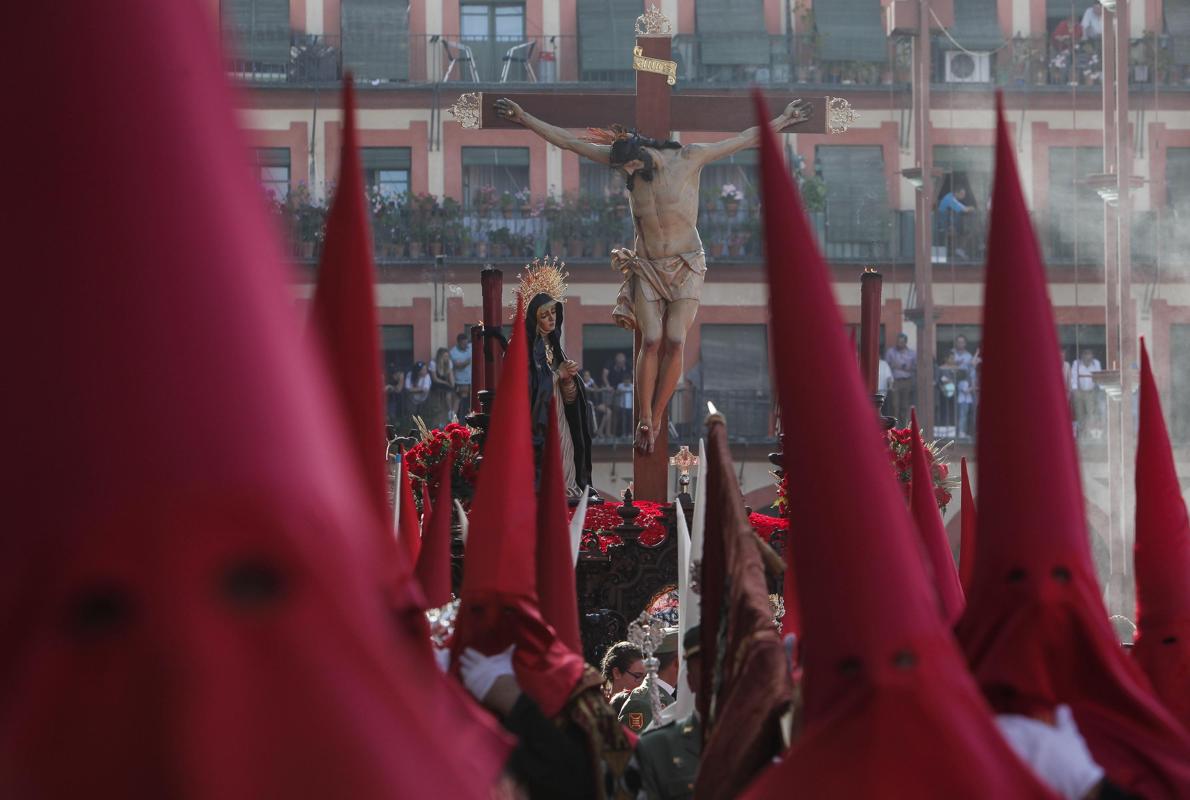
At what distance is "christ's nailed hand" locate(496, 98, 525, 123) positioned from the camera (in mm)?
11359

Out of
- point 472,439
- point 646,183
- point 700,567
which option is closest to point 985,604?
point 700,567

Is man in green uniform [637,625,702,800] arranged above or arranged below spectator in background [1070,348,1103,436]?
above

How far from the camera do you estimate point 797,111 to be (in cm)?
1145

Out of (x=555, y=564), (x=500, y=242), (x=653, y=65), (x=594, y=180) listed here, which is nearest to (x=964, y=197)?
(x=594, y=180)

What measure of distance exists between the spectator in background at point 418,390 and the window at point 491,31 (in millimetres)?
6011

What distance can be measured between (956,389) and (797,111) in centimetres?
1643

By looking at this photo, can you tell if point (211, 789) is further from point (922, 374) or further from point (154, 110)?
point (922, 374)

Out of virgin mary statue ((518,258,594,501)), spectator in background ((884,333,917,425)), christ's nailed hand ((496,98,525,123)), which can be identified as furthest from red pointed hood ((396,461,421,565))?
spectator in background ((884,333,917,425))

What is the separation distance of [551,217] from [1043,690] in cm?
2713

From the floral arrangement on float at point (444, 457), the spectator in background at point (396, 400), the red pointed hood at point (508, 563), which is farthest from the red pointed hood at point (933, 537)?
the spectator in background at point (396, 400)

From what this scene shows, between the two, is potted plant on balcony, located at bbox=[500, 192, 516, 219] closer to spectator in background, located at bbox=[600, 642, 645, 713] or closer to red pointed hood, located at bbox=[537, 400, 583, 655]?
spectator in background, located at bbox=[600, 642, 645, 713]

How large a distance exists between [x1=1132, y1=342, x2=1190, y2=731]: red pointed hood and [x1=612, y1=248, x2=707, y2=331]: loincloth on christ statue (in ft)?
19.1

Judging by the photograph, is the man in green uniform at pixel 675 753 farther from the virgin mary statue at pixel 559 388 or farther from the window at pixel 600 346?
the window at pixel 600 346

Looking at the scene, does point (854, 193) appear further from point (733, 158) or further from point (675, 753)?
point (675, 753)
